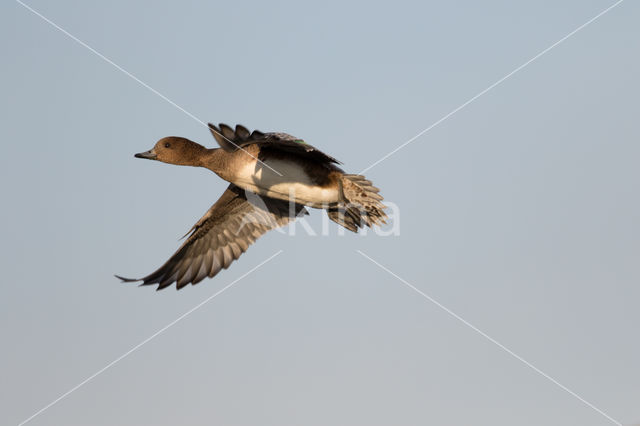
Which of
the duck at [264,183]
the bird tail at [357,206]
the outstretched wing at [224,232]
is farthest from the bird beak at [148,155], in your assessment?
the bird tail at [357,206]

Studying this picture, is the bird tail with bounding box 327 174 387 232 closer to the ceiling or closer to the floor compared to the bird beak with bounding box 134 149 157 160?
closer to the ceiling

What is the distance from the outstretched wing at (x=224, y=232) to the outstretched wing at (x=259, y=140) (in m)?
1.68

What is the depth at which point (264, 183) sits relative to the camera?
9.27 meters

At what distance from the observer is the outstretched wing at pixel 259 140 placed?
27.2 ft

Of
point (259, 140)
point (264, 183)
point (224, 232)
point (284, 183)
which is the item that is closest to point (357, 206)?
point (284, 183)

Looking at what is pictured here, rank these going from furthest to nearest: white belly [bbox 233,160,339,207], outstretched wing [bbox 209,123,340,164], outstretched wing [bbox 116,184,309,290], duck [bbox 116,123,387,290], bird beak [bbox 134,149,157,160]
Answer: outstretched wing [bbox 116,184,309,290] → bird beak [bbox 134,149,157,160] → white belly [bbox 233,160,339,207] → duck [bbox 116,123,387,290] → outstretched wing [bbox 209,123,340,164]

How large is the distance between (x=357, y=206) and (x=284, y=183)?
3.24 feet

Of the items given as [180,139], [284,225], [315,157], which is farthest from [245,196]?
[315,157]

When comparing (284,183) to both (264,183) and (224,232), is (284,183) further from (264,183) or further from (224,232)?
(224,232)

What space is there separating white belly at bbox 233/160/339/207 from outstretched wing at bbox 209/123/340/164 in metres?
0.23

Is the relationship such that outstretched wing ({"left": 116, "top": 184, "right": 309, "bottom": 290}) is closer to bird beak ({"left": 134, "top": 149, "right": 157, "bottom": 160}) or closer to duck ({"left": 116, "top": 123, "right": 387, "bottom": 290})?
duck ({"left": 116, "top": 123, "right": 387, "bottom": 290})

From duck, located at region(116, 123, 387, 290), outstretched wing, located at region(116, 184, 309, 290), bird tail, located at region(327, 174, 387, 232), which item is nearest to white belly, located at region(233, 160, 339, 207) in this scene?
duck, located at region(116, 123, 387, 290)

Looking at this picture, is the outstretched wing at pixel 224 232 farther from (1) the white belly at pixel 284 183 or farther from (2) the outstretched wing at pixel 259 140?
(2) the outstretched wing at pixel 259 140

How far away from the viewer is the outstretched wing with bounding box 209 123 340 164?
8305mm
